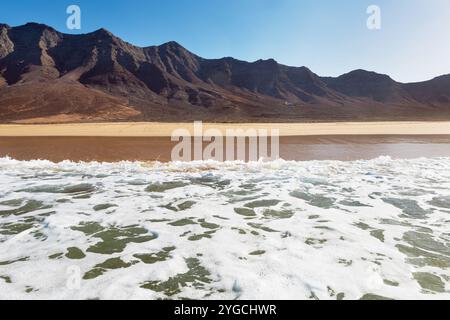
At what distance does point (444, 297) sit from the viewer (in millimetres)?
3496

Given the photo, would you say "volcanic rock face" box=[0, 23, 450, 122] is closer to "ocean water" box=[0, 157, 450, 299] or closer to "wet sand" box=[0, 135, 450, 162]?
"wet sand" box=[0, 135, 450, 162]

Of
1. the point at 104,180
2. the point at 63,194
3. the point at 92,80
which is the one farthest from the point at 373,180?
the point at 92,80

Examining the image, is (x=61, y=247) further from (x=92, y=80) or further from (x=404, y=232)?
(x=92, y=80)

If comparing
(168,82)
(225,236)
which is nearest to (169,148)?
(225,236)

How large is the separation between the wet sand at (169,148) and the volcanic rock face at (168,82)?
77.4 m

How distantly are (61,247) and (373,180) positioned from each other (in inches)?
289

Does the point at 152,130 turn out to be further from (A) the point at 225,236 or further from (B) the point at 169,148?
(A) the point at 225,236

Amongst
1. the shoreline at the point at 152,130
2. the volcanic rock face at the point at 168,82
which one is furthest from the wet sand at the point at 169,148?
the volcanic rock face at the point at 168,82

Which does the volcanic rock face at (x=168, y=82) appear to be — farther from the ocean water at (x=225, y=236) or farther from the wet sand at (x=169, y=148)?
the ocean water at (x=225, y=236)

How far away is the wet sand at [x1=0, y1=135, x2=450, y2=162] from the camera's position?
12.6 metres

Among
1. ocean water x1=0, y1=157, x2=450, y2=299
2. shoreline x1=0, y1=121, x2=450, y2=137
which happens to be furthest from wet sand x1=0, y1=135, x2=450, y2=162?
ocean water x1=0, y1=157, x2=450, y2=299

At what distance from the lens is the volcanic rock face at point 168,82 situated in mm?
107562

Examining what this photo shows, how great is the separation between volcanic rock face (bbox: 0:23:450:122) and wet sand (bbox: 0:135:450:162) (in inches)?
3046

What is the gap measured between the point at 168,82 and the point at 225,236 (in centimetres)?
14165
